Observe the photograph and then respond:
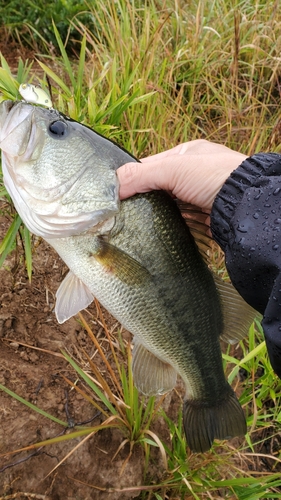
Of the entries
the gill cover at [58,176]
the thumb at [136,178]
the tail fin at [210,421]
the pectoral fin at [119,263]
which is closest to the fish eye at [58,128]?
the gill cover at [58,176]

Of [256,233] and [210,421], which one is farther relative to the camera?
[210,421]

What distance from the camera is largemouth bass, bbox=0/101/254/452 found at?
1.66 metres

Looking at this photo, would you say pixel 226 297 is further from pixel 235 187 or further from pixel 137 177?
pixel 137 177

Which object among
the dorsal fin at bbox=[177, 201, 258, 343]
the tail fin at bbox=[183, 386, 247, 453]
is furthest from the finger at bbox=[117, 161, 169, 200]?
the tail fin at bbox=[183, 386, 247, 453]

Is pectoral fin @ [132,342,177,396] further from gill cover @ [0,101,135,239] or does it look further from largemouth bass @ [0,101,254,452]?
gill cover @ [0,101,135,239]

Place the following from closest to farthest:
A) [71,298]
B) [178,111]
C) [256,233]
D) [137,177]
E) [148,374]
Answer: [256,233] → [137,177] → [71,298] → [148,374] → [178,111]

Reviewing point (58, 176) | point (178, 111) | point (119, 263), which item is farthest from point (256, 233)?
point (178, 111)

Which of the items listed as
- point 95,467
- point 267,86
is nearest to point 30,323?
point 95,467

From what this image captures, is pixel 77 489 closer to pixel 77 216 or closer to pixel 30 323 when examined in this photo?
pixel 30 323

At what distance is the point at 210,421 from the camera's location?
198 centimetres

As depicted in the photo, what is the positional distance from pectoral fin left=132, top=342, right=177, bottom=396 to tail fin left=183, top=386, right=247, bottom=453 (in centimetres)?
14

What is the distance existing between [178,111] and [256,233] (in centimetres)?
205

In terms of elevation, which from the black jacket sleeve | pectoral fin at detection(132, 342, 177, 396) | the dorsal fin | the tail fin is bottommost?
the tail fin

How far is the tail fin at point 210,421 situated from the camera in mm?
1967
